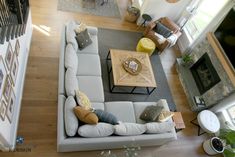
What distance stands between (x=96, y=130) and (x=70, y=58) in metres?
1.45

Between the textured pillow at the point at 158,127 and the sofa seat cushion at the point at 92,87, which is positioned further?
the sofa seat cushion at the point at 92,87

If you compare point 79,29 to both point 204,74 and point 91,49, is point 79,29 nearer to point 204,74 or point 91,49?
point 91,49

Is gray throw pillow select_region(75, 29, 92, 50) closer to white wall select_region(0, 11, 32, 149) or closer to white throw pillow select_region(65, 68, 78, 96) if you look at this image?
white throw pillow select_region(65, 68, 78, 96)

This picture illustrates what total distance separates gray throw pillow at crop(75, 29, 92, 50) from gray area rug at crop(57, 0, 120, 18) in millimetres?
1796

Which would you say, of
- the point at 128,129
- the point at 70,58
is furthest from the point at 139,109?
the point at 70,58

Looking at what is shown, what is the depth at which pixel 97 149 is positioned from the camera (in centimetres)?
369

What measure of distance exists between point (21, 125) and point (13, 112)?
1.07 ft

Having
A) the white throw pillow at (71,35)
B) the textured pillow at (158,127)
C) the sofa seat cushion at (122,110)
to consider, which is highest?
the white throw pillow at (71,35)

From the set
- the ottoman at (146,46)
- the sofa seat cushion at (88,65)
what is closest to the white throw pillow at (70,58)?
the sofa seat cushion at (88,65)

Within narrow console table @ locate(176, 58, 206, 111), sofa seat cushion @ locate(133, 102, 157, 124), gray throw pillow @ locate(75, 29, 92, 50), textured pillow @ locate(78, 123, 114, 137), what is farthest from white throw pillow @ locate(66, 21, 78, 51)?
narrow console table @ locate(176, 58, 206, 111)

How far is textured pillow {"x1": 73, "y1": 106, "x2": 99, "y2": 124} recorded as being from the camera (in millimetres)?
3164

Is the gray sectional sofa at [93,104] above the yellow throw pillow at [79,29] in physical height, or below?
below

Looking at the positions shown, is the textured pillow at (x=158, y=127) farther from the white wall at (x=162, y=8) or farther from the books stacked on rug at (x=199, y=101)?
the white wall at (x=162, y=8)

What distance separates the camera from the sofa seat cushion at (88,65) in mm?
4258
